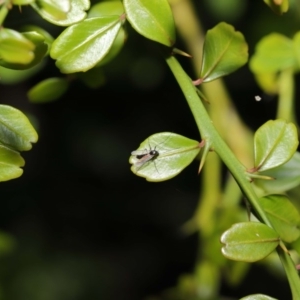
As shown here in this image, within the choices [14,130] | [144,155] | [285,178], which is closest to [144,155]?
[144,155]

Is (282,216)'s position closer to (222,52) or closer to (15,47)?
(222,52)

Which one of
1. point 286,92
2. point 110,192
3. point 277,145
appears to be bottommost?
point 110,192

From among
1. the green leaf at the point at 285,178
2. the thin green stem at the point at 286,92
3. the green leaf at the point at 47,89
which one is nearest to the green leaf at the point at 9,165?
the green leaf at the point at 47,89

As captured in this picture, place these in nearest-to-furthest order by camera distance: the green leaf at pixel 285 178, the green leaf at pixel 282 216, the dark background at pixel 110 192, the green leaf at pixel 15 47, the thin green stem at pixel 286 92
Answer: the green leaf at pixel 15 47
the green leaf at pixel 282 216
the green leaf at pixel 285 178
the thin green stem at pixel 286 92
the dark background at pixel 110 192

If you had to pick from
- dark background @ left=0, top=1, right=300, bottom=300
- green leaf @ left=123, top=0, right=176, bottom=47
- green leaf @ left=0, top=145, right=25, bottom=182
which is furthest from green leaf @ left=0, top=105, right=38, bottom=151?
dark background @ left=0, top=1, right=300, bottom=300

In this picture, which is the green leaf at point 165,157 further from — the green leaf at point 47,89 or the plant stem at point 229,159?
the green leaf at point 47,89

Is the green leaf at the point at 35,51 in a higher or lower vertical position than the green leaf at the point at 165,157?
higher

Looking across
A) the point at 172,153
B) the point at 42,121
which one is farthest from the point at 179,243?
the point at 172,153
